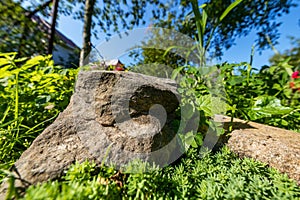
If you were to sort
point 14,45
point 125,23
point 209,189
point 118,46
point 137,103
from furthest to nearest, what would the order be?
point 125,23
point 14,45
point 118,46
point 137,103
point 209,189

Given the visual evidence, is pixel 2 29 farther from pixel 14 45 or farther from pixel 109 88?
pixel 109 88

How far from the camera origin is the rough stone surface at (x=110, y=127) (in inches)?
26.8

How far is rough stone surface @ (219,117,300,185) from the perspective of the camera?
0.77 metres

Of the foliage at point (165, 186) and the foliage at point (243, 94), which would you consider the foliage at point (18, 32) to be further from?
the foliage at point (165, 186)

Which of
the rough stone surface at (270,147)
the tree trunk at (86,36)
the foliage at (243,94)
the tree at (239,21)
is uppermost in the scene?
the tree at (239,21)

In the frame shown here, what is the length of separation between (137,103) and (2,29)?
4.81m

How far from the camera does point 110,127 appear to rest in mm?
795

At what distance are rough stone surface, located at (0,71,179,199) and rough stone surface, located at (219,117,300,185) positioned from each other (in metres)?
0.36

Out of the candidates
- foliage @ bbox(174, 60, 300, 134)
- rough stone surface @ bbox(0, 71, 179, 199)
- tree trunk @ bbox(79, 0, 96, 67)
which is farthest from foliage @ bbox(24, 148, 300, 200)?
tree trunk @ bbox(79, 0, 96, 67)

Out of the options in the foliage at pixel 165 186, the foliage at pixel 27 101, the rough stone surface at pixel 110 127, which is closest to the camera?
the foliage at pixel 165 186

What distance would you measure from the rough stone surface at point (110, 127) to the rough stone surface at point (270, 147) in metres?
0.36

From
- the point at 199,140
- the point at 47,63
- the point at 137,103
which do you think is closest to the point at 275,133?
the point at 199,140

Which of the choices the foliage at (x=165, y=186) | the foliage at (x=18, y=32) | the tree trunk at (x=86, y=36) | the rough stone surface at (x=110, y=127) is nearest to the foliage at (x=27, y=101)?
the rough stone surface at (x=110, y=127)

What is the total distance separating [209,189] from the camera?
54 cm
